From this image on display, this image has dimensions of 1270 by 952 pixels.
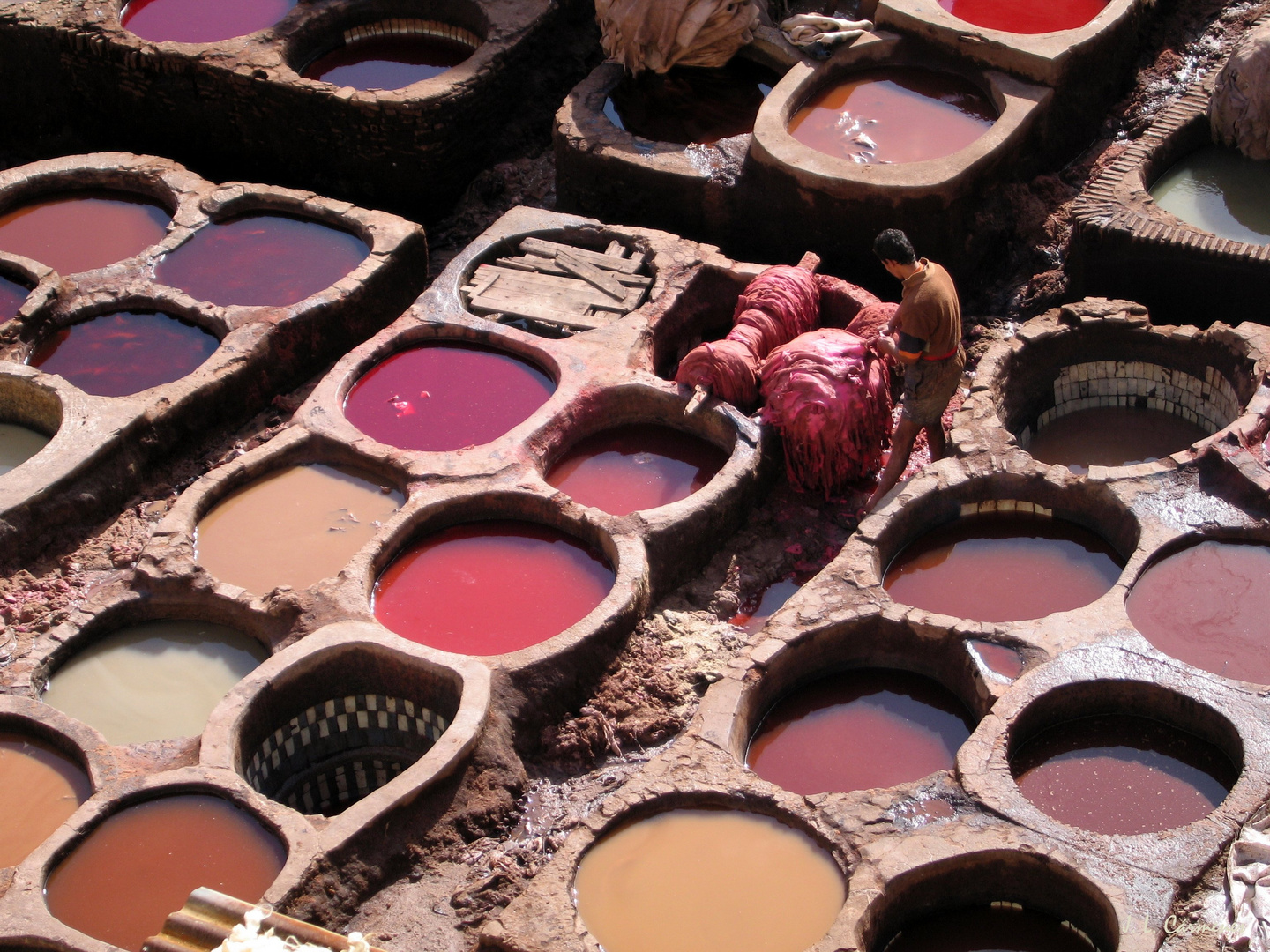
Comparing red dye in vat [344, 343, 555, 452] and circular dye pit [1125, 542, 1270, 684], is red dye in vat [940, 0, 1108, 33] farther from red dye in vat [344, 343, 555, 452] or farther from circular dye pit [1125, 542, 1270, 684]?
circular dye pit [1125, 542, 1270, 684]

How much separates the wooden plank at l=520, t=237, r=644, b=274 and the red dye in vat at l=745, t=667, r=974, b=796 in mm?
3439

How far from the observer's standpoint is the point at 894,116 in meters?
9.70

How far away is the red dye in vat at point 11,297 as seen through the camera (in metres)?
9.07

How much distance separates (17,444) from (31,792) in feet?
9.19

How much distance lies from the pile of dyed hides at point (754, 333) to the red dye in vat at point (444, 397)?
3.29 feet

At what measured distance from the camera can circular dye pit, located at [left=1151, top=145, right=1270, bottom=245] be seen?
875 centimetres

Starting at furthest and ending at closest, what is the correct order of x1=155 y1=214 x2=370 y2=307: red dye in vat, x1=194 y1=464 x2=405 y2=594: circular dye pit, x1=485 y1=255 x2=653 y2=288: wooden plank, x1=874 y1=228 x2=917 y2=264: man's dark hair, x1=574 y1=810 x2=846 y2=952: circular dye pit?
x1=155 y1=214 x2=370 y2=307: red dye in vat → x1=485 y1=255 x2=653 y2=288: wooden plank → x1=194 y1=464 x2=405 y2=594: circular dye pit → x1=874 y1=228 x2=917 y2=264: man's dark hair → x1=574 y1=810 x2=846 y2=952: circular dye pit

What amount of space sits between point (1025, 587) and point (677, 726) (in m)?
1.93

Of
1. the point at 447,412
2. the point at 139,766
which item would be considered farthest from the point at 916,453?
the point at 139,766

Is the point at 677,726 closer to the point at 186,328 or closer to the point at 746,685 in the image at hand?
the point at 746,685

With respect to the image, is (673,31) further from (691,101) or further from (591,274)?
(591,274)

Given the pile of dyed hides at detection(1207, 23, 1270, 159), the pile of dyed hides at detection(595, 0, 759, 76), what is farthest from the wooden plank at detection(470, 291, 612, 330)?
the pile of dyed hides at detection(1207, 23, 1270, 159)

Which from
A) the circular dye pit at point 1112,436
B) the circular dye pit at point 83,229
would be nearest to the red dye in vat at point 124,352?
the circular dye pit at point 83,229

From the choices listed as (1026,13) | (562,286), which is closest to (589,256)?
(562,286)
